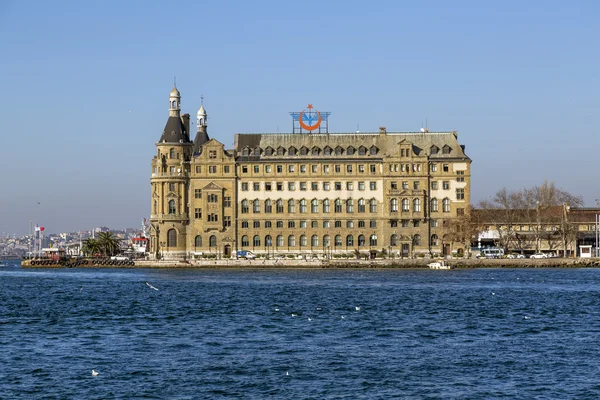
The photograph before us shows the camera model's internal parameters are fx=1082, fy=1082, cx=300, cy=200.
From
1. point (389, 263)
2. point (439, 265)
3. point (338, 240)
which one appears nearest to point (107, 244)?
point (338, 240)

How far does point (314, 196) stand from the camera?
158m

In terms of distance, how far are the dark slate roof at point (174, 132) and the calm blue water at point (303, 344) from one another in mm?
71197

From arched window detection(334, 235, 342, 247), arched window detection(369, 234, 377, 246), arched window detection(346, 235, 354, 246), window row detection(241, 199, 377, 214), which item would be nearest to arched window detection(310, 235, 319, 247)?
arched window detection(334, 235, 342, 247)

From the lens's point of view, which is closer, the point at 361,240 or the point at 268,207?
the point at 361,240

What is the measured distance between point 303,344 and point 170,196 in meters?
110

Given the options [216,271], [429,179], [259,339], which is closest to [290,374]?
[259,339]

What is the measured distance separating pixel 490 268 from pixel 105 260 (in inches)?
2367

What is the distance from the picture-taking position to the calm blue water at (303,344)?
38.8 metres

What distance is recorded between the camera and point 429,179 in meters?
155

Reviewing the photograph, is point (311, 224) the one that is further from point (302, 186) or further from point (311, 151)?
point (311, 151)

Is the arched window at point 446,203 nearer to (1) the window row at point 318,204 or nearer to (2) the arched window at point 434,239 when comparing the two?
(2) the arched window at point 434,239

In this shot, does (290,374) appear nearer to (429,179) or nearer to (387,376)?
(387,376)

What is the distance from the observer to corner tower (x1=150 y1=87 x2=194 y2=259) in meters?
158

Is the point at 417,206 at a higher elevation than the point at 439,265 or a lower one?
higher
